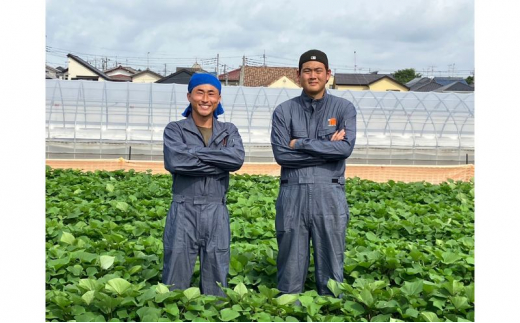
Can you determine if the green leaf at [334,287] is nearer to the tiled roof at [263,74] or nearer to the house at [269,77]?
the house at [269,77]

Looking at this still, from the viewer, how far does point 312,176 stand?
3.99 meters

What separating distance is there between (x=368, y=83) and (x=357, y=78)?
5.81 ft

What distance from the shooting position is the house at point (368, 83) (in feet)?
150

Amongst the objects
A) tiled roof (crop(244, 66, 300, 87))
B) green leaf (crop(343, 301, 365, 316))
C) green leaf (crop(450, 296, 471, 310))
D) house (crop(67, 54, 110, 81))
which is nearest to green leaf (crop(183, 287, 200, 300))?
green leaf (crop(343, 301, 365, 316))

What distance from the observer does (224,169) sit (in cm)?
391

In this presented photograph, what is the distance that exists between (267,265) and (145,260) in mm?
888

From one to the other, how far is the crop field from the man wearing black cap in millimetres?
235

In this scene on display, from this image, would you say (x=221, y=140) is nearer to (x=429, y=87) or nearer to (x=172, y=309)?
(x=172, y=309)

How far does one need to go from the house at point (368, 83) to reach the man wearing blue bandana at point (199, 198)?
138 ft

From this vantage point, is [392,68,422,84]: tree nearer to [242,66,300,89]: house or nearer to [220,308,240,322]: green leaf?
[242,66,300,89]: house

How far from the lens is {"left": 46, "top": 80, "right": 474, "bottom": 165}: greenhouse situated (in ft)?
50.5
